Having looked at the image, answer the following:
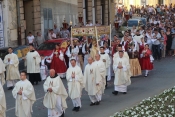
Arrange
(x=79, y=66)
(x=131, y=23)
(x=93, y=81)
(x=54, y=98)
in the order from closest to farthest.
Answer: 1. (x=54, y=98)
2. (x=93, y=81)
3. (x=79, y=66)
4. (x=131, y=23)

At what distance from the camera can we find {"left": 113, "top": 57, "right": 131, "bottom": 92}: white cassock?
1622cm

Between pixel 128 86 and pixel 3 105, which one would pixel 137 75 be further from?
pixel 3 105

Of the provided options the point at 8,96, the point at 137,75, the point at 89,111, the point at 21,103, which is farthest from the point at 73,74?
the point at 137,75

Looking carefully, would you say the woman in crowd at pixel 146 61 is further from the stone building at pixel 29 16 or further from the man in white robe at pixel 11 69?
the stone building at pixel 29 16

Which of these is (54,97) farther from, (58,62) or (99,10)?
(99,10)

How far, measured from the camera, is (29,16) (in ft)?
101

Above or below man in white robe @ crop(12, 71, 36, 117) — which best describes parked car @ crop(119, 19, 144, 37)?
above

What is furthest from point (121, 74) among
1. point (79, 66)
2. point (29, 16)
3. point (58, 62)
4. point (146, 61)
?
point (29, 16)

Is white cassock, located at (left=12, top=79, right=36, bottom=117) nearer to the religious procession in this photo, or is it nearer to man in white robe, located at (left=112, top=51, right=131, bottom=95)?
the religious procession

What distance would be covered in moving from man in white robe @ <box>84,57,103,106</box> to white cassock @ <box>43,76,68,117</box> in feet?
6.23

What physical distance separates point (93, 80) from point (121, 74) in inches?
72.6

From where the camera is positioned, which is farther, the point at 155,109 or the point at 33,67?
the point at 33,67

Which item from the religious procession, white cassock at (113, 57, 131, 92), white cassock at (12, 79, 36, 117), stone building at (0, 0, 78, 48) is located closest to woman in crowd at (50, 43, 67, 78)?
the religious procession

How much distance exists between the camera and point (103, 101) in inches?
599
